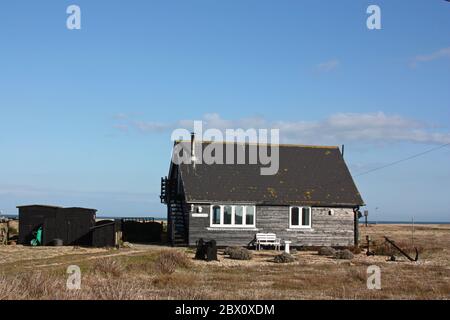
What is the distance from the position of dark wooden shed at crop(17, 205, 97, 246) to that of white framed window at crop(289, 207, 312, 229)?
11809 millimetres

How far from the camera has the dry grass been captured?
13.7 meters

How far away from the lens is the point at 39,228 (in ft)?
125

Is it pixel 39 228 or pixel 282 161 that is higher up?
pixel 282 161

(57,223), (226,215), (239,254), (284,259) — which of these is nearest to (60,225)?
(57,223)

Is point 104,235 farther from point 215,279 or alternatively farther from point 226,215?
point 215,279

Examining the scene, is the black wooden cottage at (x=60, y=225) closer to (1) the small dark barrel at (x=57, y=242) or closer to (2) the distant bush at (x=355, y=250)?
(1) the small dark barrel at (x=57, y=242)

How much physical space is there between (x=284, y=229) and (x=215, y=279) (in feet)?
61.5

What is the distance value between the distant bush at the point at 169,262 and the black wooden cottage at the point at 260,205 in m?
12.3

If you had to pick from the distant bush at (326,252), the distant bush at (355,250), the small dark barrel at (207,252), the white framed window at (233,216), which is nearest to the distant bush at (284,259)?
the small dark barrel at (207,252)

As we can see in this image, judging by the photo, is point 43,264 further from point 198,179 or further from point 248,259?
point 198,179

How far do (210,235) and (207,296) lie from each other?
2412 centimetres

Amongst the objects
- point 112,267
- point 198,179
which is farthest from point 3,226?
point 112,267
